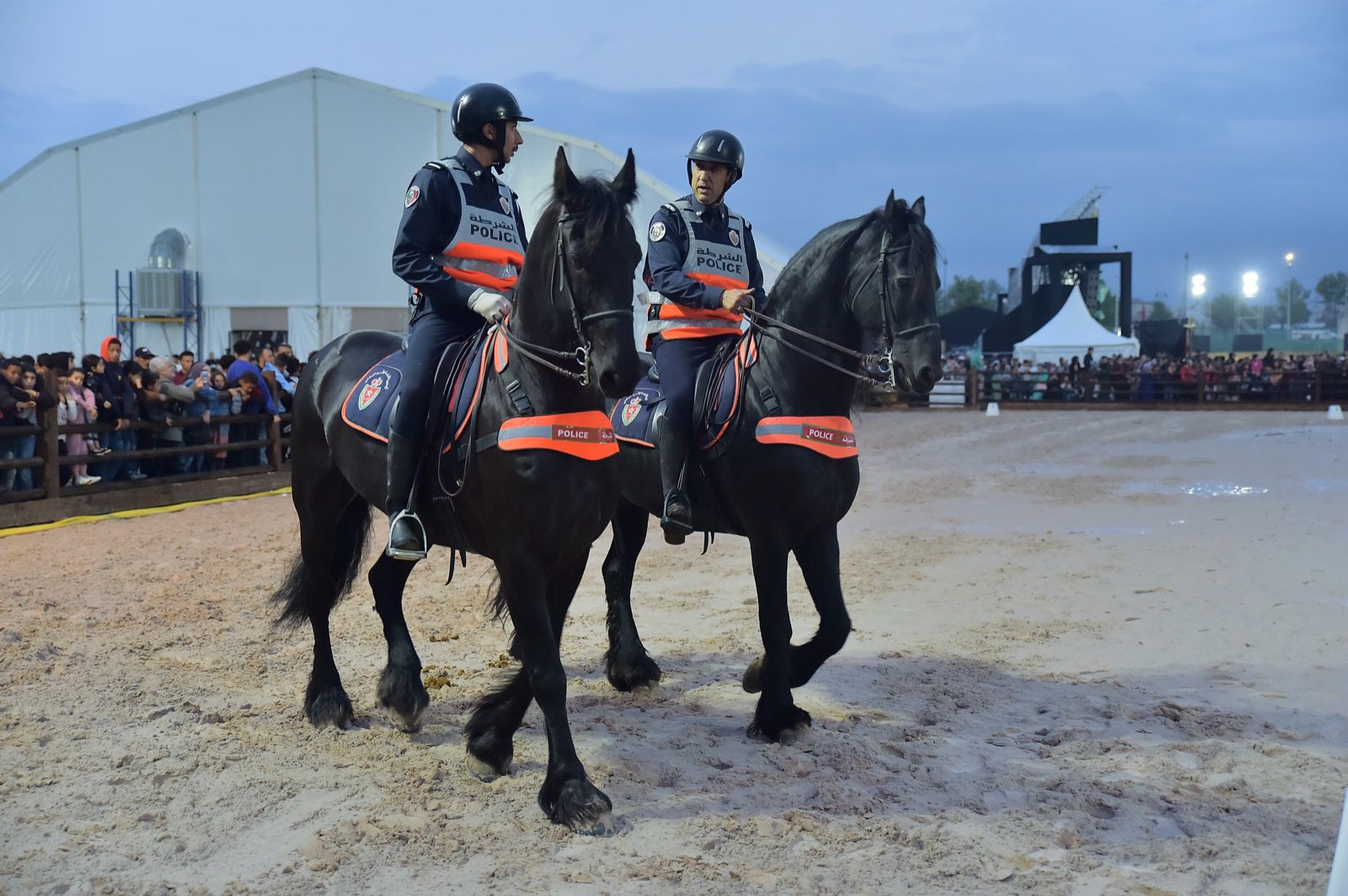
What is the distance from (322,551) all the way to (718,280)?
2.31 m

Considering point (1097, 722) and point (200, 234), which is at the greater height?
point (200, 234)

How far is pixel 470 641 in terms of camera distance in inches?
254

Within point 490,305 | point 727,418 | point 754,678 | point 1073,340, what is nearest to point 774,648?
point 754,678

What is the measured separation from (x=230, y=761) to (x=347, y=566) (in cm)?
124

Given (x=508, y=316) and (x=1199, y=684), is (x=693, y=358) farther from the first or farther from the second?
(x=1199, y=684)

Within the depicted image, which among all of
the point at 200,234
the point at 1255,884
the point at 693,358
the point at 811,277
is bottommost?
the point at 1255,884

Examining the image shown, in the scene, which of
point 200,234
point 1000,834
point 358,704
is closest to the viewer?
point 1000,834

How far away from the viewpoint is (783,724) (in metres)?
4.66

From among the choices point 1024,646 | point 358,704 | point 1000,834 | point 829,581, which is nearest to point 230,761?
point 358,704

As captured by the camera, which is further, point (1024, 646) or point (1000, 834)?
A: point (1024, 646)

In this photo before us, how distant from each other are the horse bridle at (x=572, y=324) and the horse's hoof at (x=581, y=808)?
1.40 metres

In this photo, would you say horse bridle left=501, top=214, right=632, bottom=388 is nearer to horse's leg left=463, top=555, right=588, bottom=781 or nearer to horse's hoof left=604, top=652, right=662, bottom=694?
horse's leg left=463, top=555, right=588, bottom=781

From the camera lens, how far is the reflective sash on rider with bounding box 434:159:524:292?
14.7 feet

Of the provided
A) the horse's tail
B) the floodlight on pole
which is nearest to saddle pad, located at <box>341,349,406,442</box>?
the horse's tail
